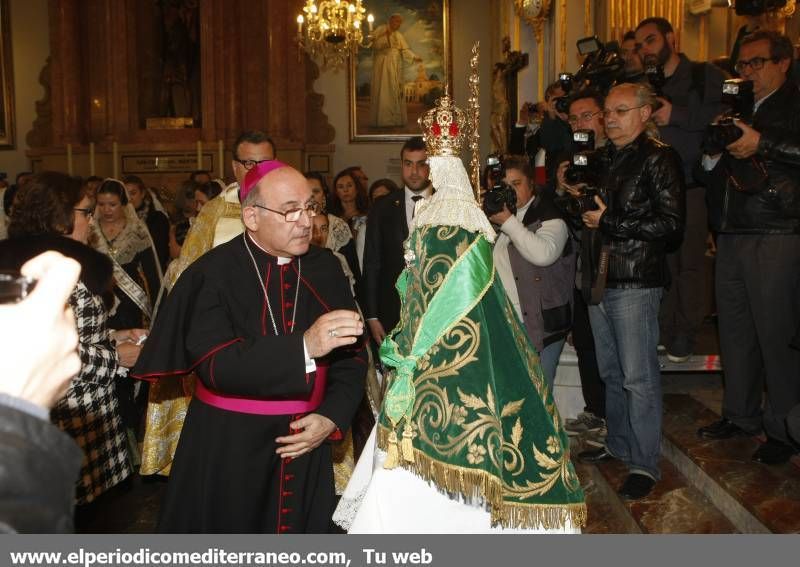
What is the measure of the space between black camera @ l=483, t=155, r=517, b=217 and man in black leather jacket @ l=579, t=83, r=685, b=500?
430mm

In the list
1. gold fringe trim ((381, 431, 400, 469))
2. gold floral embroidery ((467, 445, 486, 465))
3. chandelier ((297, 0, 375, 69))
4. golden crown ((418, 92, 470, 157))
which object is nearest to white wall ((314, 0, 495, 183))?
chandelier ((297, 0, 375, 69))

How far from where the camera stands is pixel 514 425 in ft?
8.51

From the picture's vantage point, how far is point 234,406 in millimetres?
2748

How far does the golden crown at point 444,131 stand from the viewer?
2941 millimetres

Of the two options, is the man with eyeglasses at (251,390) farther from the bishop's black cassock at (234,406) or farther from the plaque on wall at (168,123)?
the plaque on wall at (168,123)

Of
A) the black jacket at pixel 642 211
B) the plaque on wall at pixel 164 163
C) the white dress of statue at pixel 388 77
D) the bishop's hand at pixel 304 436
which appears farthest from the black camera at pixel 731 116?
the plaque on wall at pixel 164 163

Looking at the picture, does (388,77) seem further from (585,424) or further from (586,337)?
(585,424)

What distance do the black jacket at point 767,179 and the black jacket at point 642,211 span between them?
351mm

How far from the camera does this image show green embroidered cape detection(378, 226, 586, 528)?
2500mm

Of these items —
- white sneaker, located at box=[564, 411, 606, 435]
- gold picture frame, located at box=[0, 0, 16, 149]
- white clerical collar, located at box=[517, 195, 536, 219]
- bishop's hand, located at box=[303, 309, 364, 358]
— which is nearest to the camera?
bishop's hand, located at box=[303, 309, 364, 358]

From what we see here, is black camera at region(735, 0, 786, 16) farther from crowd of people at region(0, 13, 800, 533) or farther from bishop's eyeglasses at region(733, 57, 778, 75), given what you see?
bishop's eyeglasses at region(733, 57, 778, 75)
